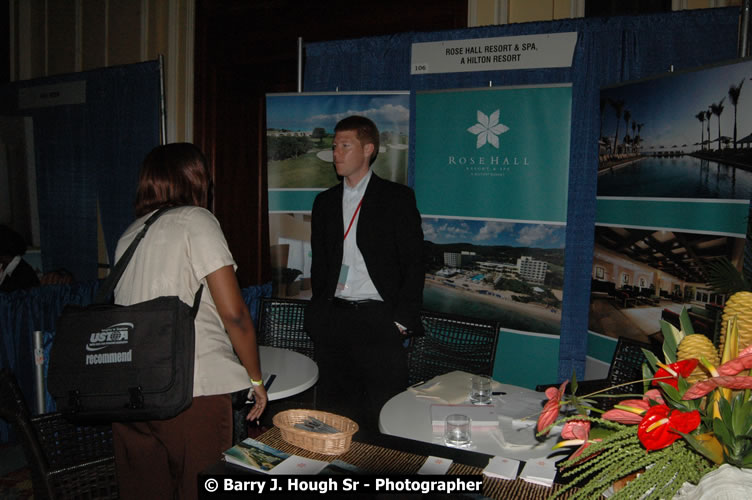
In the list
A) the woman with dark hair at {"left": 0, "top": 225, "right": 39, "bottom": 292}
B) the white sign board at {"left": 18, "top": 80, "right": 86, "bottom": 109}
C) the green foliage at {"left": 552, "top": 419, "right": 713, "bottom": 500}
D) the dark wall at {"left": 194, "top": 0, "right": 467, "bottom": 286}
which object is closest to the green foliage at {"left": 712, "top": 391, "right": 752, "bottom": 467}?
the green foliage at {"left": 552, "top": 419, "right": 713, "bottom": 500}

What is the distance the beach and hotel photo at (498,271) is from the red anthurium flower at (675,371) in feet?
8.65

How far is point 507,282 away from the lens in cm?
349

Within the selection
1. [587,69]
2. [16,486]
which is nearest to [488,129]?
[587,69]

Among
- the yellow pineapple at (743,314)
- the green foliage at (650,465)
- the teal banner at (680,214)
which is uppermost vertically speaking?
the teal banner at (680,214)

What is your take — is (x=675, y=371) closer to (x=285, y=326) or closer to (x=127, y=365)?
(x=127, y=365)

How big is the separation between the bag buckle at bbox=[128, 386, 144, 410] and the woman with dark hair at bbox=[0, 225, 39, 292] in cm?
310

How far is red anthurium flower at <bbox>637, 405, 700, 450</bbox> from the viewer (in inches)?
28.2

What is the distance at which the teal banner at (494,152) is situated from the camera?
11.1 ft

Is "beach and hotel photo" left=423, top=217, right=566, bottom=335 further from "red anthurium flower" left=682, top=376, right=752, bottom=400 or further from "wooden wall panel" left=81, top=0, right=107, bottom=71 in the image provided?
"wooden wall panel" left=81, top=0, right=107, bottom=71

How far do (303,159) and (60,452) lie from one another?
2473mm

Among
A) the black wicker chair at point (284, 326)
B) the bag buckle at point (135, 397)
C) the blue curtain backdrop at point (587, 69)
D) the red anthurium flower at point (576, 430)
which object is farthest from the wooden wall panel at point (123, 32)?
A: the red anthurium flower at point (576, 430)

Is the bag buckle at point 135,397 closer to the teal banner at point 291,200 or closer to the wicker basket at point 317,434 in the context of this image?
the wicker basket at point 317,434

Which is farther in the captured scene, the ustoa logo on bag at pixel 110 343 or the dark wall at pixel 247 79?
the dark wall at pixel 247 79

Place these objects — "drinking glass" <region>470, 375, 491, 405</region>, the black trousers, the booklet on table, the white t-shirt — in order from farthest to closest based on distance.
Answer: the black trousers
"drinking glass" <region>470, 375, 491, 405</region>
the white t-shirt
the booklet on table
